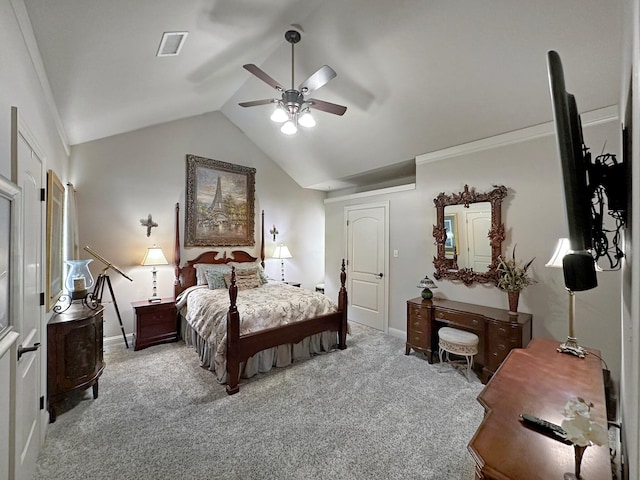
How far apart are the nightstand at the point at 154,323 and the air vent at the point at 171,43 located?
3055 millimetres

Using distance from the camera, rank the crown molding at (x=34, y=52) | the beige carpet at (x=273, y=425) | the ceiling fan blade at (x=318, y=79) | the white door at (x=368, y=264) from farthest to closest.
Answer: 1. the white door at (x=368, y=264)
2. the ceiling fan blade at (x=318, y=79)
3. the beige carpet at (x=273, y=425)
4. the crown molding at (x=34, y=52)

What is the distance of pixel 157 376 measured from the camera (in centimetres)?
304

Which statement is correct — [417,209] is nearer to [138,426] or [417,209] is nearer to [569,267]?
[569,267]

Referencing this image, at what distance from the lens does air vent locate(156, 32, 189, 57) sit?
89.7 inches

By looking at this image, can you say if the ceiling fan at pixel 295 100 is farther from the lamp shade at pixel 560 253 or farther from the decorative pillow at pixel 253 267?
the decorative pillow at pixel 253 267

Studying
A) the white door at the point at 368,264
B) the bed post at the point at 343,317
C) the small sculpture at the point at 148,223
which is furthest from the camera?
the white door at the point at 368,264

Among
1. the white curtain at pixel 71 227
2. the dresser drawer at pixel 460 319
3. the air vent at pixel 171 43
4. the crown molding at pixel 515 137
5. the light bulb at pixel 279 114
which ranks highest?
the air vent at pixel 171 43

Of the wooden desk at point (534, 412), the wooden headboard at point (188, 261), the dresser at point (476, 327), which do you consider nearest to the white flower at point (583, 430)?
the wooden desk at point (534, 412)

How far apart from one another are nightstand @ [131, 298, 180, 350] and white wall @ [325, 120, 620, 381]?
3.33 meters

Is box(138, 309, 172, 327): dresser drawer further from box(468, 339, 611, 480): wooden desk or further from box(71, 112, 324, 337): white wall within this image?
box(468, 339, 611, 480): wooden desk

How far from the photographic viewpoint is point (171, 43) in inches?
93.7

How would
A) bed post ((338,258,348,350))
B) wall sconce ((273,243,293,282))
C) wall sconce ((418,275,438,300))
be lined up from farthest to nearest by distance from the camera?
wall sconce ((273,243,293,282)), bed post ((338,258,348,350)), wall sconce ((418,275,438,300))

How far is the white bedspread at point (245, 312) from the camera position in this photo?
2973 millimetres

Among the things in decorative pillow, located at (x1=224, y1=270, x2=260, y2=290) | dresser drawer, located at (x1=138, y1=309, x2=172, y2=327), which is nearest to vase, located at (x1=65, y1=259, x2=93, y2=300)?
dresser drawer, located at (x1=138, y1=309, x2=172, y2=327)
